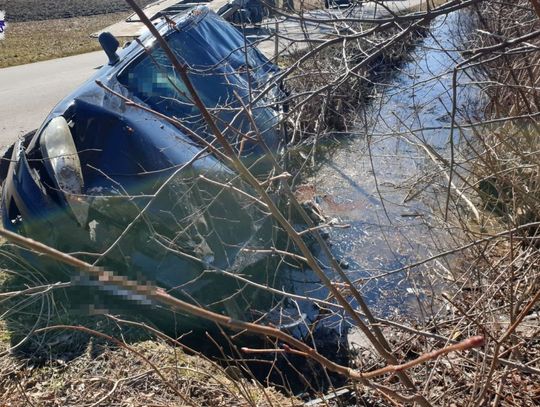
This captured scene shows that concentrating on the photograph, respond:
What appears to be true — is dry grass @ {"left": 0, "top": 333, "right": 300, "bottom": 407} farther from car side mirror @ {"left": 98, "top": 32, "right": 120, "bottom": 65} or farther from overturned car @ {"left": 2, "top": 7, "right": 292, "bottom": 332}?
car side mirror @ {"left": 98, "top": 32, "right": 120, "bottom": 65}

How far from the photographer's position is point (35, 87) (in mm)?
11133

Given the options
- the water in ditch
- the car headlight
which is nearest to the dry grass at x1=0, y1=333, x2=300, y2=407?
the car headlight

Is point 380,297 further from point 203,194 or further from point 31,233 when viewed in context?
point 31,233

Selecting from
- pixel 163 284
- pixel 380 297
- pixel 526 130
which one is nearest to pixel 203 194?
pixel 163 284

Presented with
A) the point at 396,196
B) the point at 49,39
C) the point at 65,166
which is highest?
the point at 49,39

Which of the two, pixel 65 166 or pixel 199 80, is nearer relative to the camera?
pixel 65 166

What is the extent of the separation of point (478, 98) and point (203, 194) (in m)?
3.64

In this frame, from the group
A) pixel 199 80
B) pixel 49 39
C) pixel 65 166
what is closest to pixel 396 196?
pixel 199 80

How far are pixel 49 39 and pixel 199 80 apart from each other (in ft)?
50.0

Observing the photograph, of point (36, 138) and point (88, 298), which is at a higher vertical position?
point (36, 138)

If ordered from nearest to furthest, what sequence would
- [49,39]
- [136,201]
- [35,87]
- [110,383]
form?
1. [110,383]
2. [136,201]
3. [35,87]
4. [49,39]

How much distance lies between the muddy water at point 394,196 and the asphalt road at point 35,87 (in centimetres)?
415

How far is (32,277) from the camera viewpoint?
4.23 meters

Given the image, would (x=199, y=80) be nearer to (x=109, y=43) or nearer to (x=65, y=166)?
(x=109, y=43)
